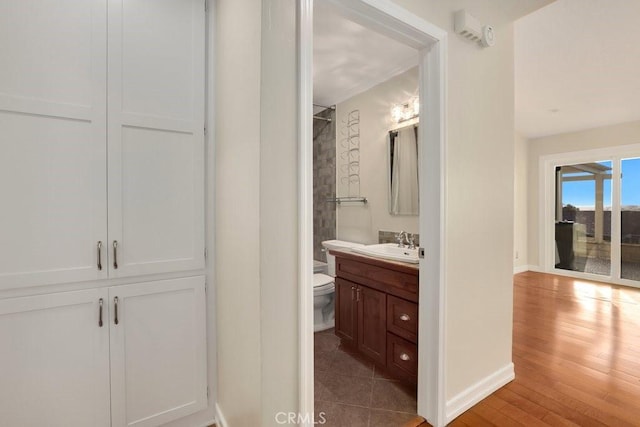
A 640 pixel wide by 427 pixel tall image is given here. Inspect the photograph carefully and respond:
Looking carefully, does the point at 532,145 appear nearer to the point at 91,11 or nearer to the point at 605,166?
the point at 605,166

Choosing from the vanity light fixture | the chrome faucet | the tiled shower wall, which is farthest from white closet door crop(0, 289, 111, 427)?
the tiled shower wall

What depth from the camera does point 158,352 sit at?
1527 millimetres

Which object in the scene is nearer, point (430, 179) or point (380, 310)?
point (430, 179)

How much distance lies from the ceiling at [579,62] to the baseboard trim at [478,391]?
251 cm

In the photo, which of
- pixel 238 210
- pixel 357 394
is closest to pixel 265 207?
pixel 238 210

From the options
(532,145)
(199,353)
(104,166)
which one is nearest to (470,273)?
(199,353)

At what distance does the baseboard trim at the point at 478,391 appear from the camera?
1726 millimetres

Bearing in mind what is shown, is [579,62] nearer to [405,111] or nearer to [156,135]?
[405,111]

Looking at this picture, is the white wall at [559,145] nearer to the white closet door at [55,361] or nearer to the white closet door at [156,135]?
the white closet door at [156,135]

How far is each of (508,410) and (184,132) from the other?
2.45 metres

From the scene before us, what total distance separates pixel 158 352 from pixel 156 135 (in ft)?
3.62

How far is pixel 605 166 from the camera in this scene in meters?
4.78

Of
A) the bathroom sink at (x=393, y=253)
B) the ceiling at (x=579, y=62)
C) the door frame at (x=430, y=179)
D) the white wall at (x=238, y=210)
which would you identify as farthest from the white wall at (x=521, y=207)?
the white wall at (x=238, y=210)

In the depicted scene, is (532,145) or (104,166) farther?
(532,145)
